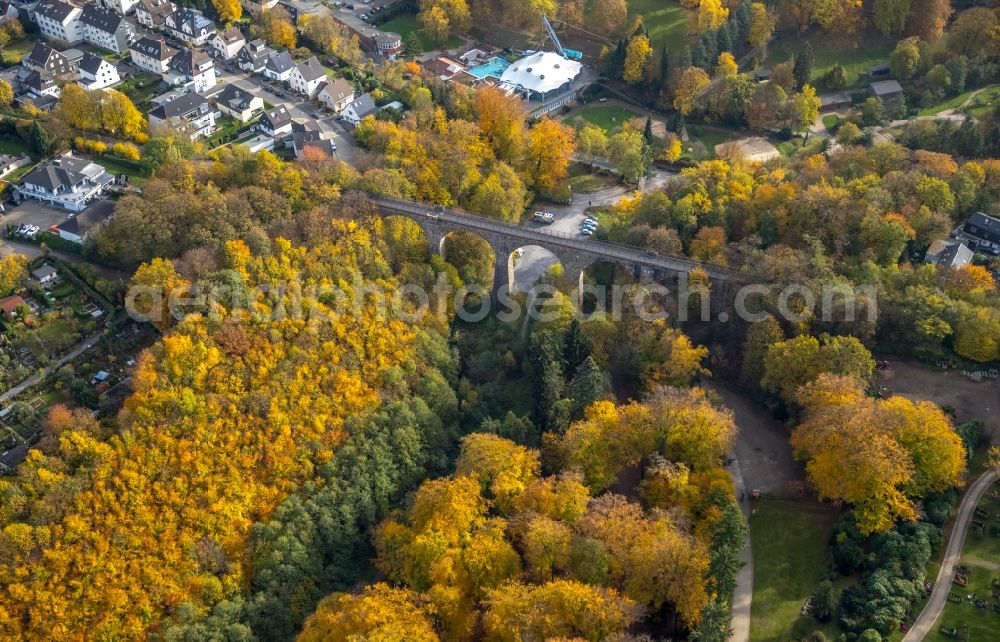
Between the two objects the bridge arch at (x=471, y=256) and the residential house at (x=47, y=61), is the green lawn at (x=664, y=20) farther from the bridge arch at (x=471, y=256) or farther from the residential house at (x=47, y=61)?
the residential house at (x=47, y=61)

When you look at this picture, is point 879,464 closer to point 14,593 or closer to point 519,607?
point 519,607

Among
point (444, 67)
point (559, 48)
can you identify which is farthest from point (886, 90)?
point (444, 67)

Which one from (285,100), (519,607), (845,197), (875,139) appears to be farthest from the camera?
(285,100)

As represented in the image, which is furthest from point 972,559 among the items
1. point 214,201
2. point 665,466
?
point 214,201

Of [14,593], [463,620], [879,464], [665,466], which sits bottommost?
[14,593]

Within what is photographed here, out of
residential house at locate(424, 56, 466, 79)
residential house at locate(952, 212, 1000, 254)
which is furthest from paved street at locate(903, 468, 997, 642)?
residential house at locate(424, 56, 466, 79)

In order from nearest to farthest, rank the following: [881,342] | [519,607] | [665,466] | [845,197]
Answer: [519,607], [665,466], [881,342], [845,197]
